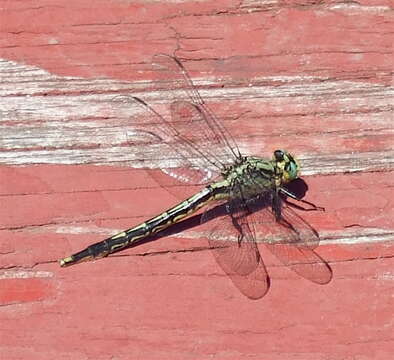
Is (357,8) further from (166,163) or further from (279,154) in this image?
(166,163)

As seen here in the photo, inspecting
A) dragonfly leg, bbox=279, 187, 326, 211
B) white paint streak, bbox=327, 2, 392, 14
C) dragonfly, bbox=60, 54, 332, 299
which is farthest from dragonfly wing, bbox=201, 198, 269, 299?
white paint streak, bbox=327, 2, 392, 14

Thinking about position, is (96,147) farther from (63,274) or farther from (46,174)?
(63,274)

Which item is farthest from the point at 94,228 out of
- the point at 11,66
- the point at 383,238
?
the point at 383,238

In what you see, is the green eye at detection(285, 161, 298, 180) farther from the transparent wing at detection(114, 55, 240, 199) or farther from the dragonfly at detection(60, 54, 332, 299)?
the transparent wing at detection(114, 55, 240, 199)

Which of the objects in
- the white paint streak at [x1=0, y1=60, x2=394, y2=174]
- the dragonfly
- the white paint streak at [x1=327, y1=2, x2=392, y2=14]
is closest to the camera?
the dragonfly

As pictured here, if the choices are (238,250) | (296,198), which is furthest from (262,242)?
(296,198)

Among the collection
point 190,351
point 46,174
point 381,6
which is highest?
point 381,6

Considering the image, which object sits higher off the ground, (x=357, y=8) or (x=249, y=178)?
(x=357, y=8)
